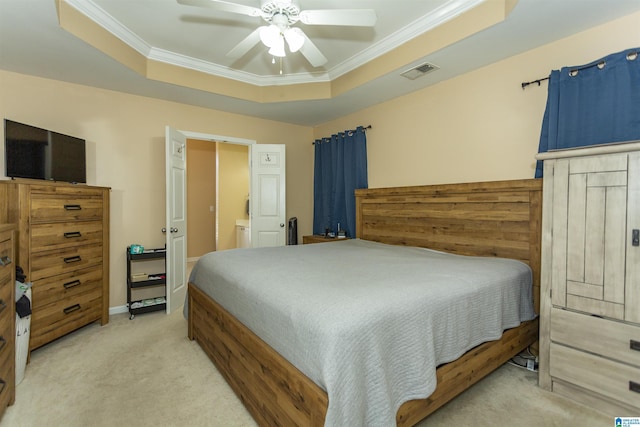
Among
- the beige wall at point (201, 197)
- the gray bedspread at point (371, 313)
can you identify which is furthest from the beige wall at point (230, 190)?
the gray bedspread at point (371, 313)

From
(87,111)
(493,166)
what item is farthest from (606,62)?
(87,111)

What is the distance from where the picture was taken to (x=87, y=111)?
3297 mm

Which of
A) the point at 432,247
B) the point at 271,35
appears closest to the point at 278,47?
the point at 271,35

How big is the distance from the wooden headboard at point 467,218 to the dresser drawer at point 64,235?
121 inches

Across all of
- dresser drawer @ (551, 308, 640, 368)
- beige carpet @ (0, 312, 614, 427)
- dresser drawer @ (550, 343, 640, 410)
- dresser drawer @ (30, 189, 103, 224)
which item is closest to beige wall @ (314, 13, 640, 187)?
dresser drawer @ (551, 308, 640, 368)

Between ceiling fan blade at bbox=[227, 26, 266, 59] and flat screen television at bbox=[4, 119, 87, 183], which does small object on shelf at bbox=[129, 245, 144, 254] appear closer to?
flat screen television at bbox=[4, 119, 87, 183]

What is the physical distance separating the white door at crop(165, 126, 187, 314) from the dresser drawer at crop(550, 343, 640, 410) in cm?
362

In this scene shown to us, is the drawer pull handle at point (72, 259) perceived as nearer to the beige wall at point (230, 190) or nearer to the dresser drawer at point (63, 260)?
the dresser drawer at point (63, 260)

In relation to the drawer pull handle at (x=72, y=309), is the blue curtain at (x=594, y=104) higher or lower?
higher

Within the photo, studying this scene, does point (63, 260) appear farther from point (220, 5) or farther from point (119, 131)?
point (220, 5)

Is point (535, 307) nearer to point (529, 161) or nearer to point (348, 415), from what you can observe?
point (529, 161)

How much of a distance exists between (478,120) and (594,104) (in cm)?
88

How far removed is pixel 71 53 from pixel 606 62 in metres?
4.21

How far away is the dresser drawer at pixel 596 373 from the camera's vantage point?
1659mm
